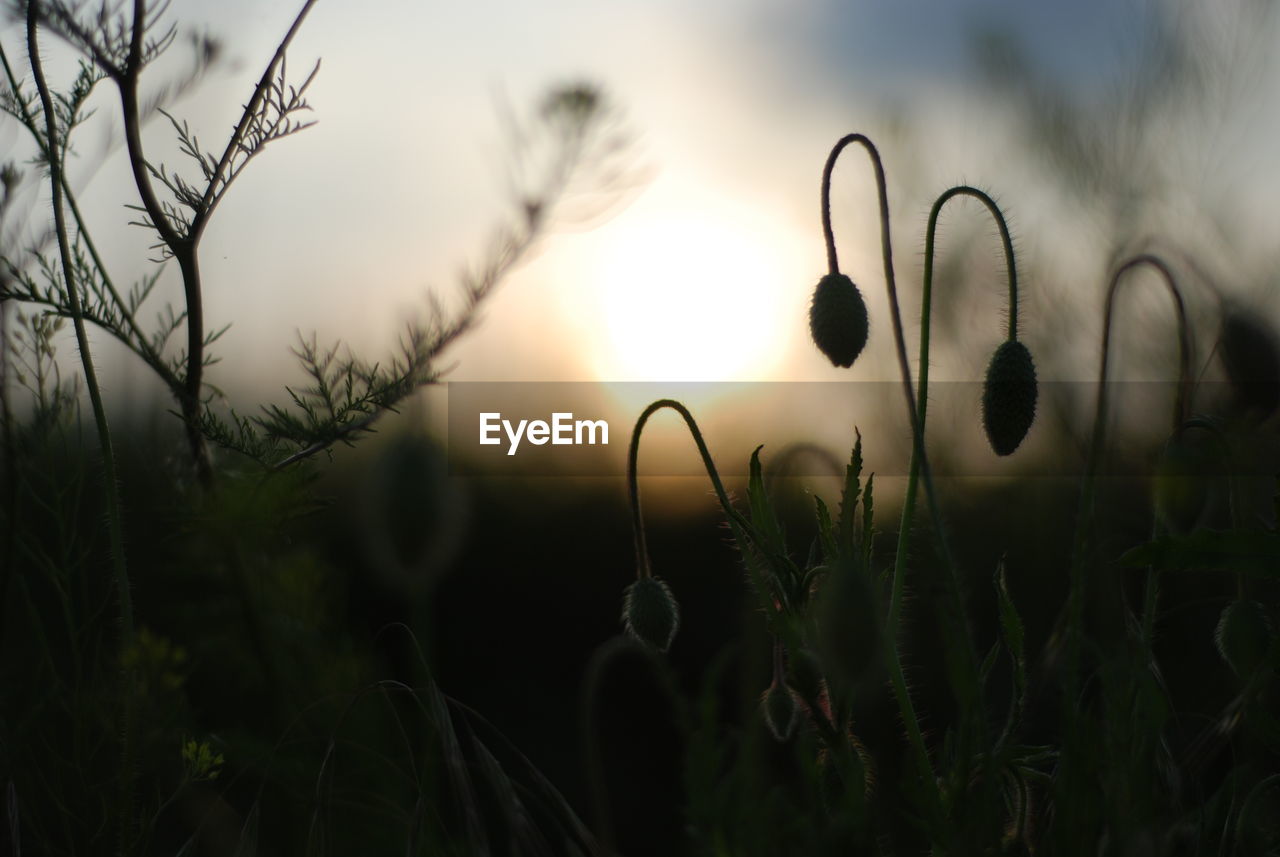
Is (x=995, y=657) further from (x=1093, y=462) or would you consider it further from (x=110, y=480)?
(x=110, y=480)

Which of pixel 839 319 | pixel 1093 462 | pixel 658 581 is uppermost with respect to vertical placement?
pixel 839 319

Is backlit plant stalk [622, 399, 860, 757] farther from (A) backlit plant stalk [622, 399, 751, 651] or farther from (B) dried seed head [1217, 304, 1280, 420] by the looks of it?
(B) dried seed head [1217, 304, 1280, 420]

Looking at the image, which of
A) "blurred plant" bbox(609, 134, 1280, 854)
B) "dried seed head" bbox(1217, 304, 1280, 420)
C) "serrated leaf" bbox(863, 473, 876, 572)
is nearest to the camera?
"blurred plant" bbox(609, 134, 1280, 854)

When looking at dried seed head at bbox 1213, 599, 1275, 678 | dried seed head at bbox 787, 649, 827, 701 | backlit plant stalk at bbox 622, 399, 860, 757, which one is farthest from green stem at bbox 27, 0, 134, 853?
dried seed head at bbox 1213, 599, 1275, 678

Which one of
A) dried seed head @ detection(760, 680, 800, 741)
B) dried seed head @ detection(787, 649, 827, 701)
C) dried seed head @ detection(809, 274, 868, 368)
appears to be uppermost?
dried seed head @ detection(809, 274, 868, 368)

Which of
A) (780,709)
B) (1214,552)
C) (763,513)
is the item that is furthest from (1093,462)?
(780,709)
